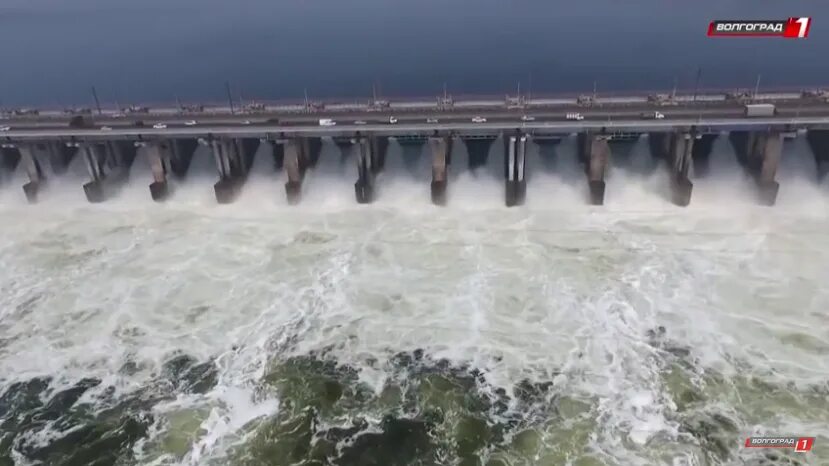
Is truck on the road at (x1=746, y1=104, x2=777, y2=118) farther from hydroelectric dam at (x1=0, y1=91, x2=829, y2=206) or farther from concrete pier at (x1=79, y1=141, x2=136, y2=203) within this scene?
concrete pier at (x1=79, y1=141, x2=136, y2=203)

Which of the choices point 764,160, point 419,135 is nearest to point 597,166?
point 764,160

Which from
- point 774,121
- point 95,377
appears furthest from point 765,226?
point 95,377

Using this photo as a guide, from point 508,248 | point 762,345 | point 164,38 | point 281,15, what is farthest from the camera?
point 281,15

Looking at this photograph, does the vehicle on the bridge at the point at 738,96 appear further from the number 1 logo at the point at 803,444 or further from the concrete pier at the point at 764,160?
the number 1 logo at the point at 803,444

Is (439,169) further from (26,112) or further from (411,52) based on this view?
(411,52)

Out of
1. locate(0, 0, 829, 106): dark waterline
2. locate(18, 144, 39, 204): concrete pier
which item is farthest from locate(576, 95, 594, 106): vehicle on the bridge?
locate(18, 144, 39, 204): concrete pier

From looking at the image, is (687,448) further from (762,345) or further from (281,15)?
(281,15)
